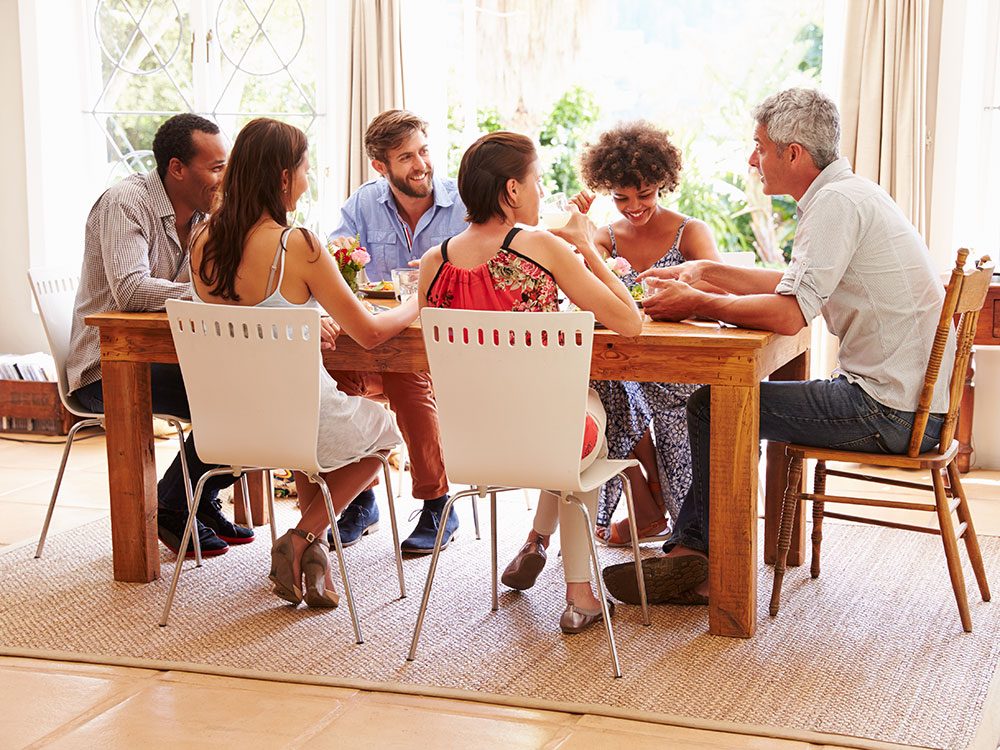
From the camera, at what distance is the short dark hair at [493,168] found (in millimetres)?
2758

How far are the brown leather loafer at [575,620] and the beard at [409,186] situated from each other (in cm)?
160

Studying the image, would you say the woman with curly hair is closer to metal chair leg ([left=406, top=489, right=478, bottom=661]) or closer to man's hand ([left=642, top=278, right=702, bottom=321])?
man's hand ([left=642, top=278, right=702, bottom=321])

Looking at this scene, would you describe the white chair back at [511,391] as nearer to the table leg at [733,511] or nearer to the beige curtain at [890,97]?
the table leg at [733,511]

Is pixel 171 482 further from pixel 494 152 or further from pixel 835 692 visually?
pixel 835 692

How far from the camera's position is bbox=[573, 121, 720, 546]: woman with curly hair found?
3477mm

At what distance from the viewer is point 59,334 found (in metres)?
3.61

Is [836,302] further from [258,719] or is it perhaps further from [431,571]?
[258,719]

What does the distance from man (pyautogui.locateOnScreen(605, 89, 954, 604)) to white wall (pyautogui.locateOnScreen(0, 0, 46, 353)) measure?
3.74m

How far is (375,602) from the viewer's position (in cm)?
316

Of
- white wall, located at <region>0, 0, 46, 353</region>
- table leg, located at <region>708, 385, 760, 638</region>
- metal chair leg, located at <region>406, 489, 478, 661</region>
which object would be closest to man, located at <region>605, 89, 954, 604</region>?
table leg, located at <region>708, 385, 760, 638</region>

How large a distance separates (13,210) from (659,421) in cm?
354

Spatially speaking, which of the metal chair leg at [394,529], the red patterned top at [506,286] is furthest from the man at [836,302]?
the metal chair leg at [394,529]

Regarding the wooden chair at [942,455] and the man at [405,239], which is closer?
the wooden chair at [942,455]

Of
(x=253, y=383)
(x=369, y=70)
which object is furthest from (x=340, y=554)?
(x=369, y=70)
